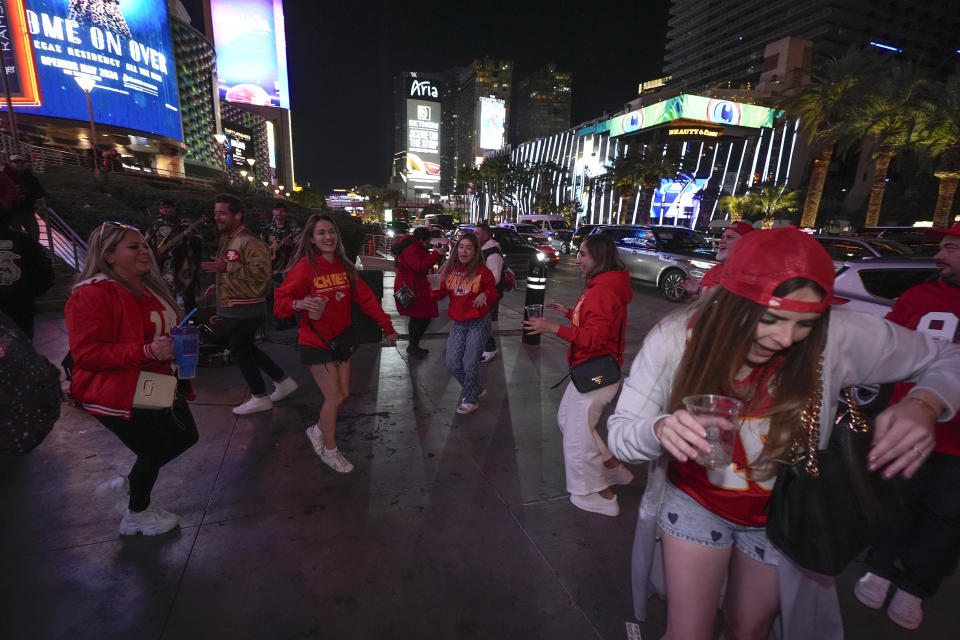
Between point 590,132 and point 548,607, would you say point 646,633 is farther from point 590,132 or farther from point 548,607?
point 590,132

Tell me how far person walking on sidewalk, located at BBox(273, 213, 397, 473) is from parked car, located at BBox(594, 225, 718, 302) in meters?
9.72

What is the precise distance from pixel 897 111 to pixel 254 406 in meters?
31.1

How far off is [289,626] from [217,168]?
7334 centimetres

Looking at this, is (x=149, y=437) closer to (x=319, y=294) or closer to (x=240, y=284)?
(x=319, y=294)

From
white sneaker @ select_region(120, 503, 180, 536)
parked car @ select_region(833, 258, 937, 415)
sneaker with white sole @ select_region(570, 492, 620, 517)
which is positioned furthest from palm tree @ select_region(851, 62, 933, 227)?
white sneaker @ select_region(120, 503, 180, 536)

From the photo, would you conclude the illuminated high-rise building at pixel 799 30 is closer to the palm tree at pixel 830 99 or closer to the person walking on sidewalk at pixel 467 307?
the palm tree at pixel 830 99

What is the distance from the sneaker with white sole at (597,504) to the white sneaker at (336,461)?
5.81ft

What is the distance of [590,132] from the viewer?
73.8 meters

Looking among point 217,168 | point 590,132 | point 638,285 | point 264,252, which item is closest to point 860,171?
point 590,132

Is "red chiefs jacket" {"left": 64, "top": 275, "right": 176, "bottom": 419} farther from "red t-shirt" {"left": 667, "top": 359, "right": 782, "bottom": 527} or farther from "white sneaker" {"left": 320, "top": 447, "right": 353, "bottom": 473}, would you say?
"red t-shirt" {"left": 667, "top": 359, "right": 782, "bottom": 527}

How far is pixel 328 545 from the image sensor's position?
2760 millimetres

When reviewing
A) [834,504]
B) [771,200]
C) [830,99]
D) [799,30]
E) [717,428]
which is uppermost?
[799,30]

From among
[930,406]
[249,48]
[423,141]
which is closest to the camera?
[930,406]

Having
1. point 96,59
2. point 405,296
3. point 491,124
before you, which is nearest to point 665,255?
point 405,296
